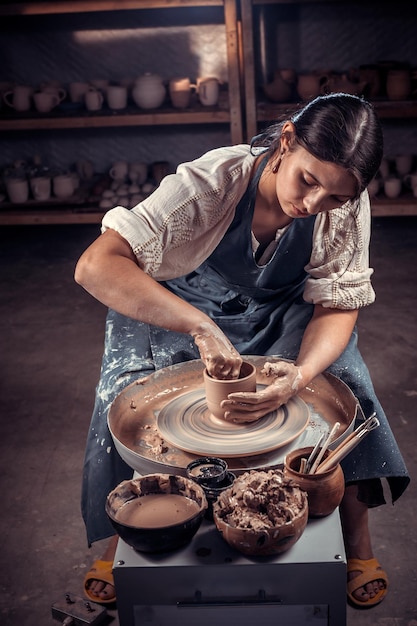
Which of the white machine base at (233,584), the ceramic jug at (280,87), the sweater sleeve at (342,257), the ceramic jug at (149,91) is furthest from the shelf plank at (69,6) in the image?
the white machine base at (233,584)

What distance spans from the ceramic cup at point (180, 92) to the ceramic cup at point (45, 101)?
0.80m

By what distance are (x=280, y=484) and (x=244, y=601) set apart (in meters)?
0.23

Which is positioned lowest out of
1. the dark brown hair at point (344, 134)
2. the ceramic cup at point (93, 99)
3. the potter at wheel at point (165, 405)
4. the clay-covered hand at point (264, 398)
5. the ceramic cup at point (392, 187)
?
the ceramic cup at point (392, 187)

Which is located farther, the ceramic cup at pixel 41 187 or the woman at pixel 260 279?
the ceramic cup at pixel 41 187

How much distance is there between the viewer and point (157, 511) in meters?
1.46

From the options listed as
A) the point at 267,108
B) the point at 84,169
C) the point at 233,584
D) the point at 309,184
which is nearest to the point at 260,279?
the point at 309,184

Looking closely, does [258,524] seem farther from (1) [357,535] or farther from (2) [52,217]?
(2) [52,217]

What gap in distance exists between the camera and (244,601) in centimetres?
141

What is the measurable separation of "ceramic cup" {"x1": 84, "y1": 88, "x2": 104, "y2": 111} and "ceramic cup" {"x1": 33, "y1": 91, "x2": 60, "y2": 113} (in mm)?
Answer: 218

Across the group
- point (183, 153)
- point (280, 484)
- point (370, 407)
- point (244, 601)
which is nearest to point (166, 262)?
point (370, 407)

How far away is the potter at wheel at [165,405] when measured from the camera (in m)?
1.63

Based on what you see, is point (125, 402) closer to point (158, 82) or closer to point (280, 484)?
point (280, 484)

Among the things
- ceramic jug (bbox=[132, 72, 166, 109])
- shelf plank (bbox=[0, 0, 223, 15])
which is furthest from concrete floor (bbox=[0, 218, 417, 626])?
shelf plank (bbox=[0, 0, 223, 15])

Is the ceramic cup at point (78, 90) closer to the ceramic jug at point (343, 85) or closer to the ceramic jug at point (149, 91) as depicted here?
the ceramic jug at point (149, 91)
